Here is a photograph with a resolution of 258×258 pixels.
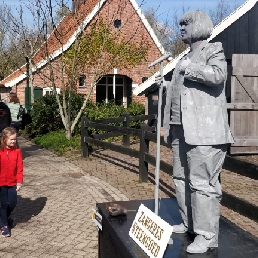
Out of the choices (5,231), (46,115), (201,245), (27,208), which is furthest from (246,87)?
(46,115)

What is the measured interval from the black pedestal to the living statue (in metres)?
0.13

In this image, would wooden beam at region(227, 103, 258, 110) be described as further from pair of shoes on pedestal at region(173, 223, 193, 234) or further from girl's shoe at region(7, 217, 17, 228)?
Answer: pair of shoes on pedestal at region(173, 223, 193, 234)

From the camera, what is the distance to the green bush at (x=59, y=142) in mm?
11852

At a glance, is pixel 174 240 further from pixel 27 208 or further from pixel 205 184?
pixel 27 208

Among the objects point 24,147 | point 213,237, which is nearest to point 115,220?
point 213,237

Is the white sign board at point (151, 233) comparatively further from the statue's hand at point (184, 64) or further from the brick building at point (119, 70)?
the brick building at point (119, 70)

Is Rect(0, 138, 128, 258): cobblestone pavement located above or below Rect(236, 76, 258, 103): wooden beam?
below

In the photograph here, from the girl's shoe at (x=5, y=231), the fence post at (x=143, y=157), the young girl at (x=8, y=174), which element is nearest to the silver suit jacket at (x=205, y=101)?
the young girl at (x=8, y=174)

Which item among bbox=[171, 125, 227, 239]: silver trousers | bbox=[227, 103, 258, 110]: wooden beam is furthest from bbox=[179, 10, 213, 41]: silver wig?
bbox=[227, 103, 258, 110]: wooden beam

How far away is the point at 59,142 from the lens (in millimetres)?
12312

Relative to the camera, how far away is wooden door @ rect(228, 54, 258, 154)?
918 cm

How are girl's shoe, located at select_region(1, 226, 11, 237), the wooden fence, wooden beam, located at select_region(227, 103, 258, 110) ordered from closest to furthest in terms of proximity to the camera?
1. the wooden fence
2. girl's shoe, located at select_region(1, 226, 11, 237)
3. wooden beam, located at select_region(227, 103, 258, 110)

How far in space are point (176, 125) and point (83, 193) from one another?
4.27 m

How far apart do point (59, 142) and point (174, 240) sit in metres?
9.39
